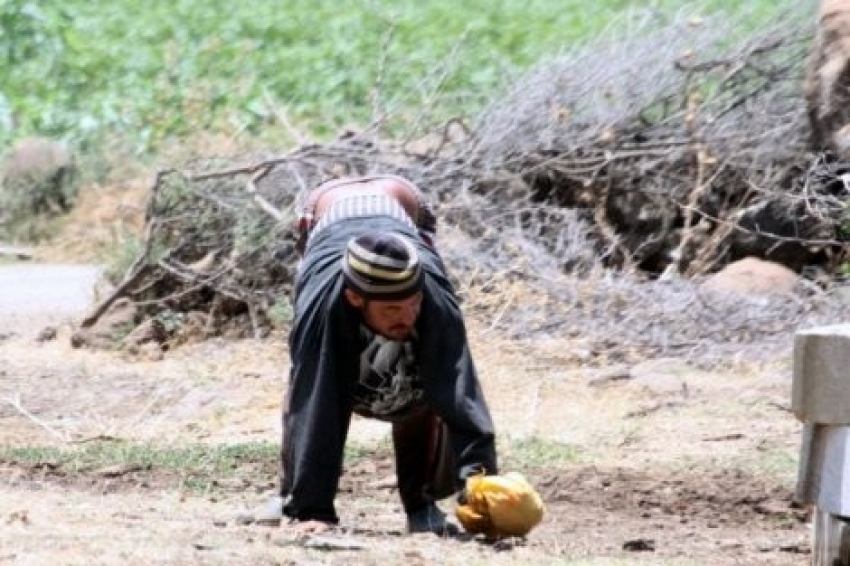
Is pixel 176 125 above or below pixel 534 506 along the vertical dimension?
above

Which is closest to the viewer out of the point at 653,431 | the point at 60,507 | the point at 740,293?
the point at 60,507

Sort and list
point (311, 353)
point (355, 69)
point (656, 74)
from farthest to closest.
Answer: point (355, 69) → point (656, 74) → point (311, 353)

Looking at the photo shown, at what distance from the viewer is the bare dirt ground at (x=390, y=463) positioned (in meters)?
6.28

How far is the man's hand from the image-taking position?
20.9 ft

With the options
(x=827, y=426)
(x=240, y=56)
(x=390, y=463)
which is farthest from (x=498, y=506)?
(x=240, y=56)

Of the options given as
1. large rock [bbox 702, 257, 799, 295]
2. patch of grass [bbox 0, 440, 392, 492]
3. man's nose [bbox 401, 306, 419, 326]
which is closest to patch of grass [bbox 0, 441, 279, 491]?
patch of grass [bbox 0, 440, 392, 492]

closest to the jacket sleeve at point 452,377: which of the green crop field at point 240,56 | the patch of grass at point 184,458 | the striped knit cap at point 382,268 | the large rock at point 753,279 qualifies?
the striped knit cap at point 382,268

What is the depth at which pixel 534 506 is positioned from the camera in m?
6.50

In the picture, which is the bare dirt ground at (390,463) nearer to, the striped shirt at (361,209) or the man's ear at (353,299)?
the man's ear at (353,299)

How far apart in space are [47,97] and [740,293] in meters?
8.90

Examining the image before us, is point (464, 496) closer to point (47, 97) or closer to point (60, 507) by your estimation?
point (60, 507)

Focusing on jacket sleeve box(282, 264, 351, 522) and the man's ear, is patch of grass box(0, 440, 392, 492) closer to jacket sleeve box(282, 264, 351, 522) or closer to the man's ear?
jacket sleeve box(282, 264, 351, 522)

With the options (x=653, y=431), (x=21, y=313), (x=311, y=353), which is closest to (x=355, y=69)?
(x=21, y=313)

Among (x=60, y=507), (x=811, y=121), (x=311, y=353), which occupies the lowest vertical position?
(x=60, y=507)
